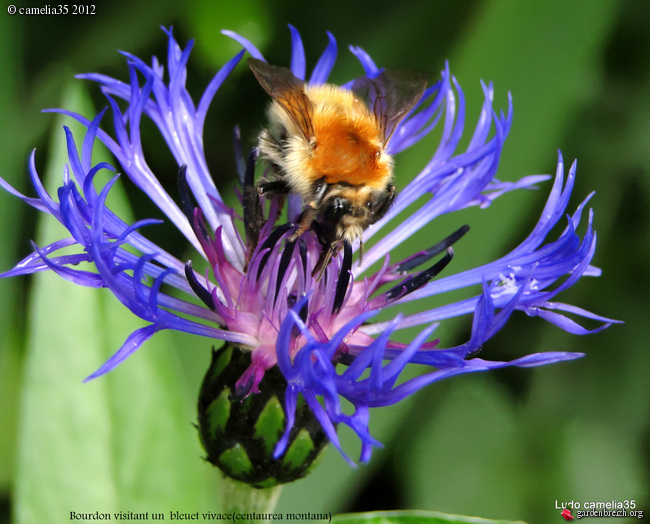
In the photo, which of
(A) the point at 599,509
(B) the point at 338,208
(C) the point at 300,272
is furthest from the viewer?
(A) the point at 599,509

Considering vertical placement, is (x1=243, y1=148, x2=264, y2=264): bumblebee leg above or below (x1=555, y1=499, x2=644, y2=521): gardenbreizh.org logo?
above

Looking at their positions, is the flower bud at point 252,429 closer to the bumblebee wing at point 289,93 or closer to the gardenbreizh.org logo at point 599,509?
the bumblebee wing at point 289,93

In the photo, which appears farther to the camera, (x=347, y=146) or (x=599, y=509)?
(x=599, y=509)

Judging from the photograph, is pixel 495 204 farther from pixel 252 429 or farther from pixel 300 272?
pixel 252 429

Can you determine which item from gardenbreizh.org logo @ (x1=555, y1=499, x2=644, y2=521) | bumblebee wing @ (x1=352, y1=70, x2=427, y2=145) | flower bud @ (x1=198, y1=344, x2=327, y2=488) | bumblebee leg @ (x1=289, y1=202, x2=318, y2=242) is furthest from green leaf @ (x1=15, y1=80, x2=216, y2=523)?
gardenbreizh.org logo @ (x1=555, y1=499, x2=644, y2=521)

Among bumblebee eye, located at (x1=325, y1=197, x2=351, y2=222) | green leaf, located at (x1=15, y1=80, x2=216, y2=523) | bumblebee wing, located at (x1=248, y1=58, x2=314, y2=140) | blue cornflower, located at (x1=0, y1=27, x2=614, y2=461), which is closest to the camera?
blue cornflower, located at (x1=0, y1=27, x2=614, y2=461)

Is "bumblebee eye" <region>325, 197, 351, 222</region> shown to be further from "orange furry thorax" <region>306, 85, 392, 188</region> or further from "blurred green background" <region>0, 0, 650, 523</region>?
"blurred green background" <region>0, 0, 650, 523</region>

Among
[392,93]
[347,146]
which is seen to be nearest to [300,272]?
[347,146]
